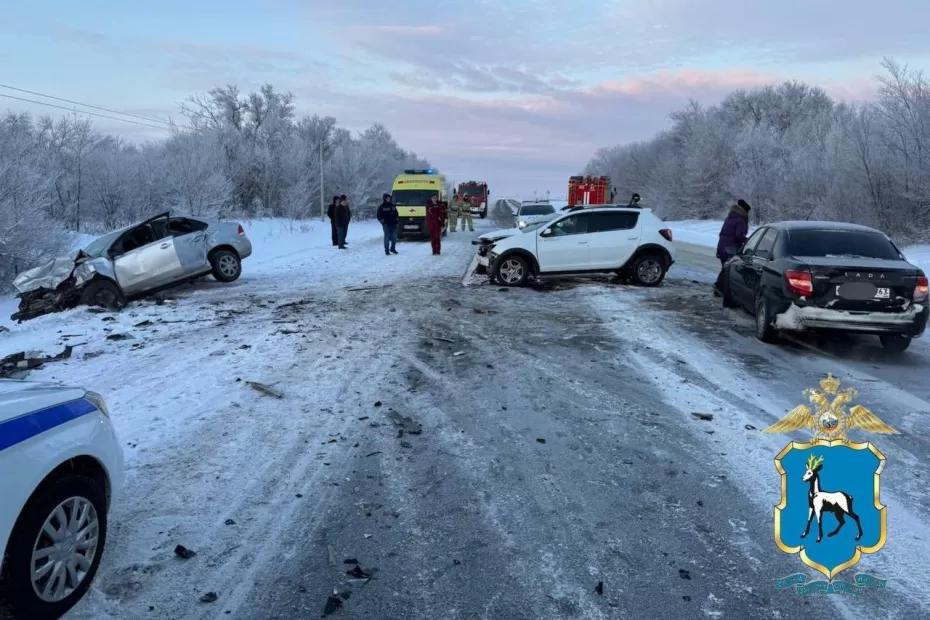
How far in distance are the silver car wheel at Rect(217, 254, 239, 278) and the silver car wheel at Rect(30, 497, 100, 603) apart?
37.0 ft

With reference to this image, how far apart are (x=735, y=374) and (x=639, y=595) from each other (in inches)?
168

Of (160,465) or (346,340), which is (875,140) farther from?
(160,465)

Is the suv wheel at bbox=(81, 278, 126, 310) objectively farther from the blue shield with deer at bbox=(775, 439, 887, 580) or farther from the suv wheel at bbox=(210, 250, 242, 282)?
the blue shield with deer at bbox=(775, 439, 887, 580)

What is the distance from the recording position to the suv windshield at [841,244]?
24.6 feet

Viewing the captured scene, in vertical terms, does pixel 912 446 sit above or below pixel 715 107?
below

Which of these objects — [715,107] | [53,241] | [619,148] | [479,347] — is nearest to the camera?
[479,347]

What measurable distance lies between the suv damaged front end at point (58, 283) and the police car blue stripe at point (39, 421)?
8869mm

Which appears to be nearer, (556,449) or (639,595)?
(639,595)

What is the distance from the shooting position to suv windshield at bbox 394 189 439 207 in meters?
25.2

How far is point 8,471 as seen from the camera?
8.05 feet

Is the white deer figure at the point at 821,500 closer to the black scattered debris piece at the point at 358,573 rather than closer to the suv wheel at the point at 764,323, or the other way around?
the black scattered debris piece at the point at 358,573

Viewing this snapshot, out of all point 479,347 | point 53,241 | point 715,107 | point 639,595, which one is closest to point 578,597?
point 639,595

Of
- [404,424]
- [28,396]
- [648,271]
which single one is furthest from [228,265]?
[28,396]

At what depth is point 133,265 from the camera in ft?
37.6
